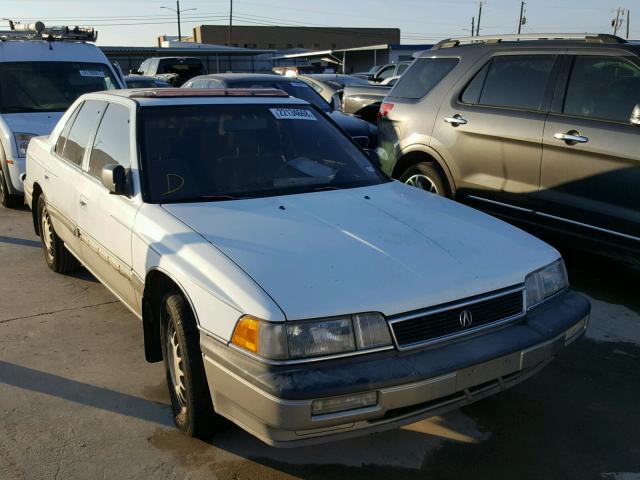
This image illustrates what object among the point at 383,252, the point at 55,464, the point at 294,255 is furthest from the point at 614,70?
the point at 55,464

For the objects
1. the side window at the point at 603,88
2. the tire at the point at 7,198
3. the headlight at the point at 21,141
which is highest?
the side window at the point at 603,88

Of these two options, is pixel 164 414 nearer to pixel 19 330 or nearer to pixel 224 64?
pixel 19 330

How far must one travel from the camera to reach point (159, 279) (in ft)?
10.4

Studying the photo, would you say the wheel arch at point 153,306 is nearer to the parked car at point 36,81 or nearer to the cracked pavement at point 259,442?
the cracked pavement at point 259,442

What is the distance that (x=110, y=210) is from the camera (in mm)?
3699

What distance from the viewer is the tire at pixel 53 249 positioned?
209 inches

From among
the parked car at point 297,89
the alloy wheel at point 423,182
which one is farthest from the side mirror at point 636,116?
the parked car at point 297,89

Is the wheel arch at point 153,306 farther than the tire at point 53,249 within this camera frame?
No

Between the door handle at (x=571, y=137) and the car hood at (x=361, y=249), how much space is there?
5.37 feet

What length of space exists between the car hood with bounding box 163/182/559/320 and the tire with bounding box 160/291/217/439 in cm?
37

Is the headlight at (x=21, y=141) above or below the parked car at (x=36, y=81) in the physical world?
below

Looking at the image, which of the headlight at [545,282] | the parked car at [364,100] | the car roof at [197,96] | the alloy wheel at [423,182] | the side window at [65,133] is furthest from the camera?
the parked car at [364,100]

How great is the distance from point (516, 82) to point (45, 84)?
597 centimetres

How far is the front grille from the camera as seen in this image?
256cm
